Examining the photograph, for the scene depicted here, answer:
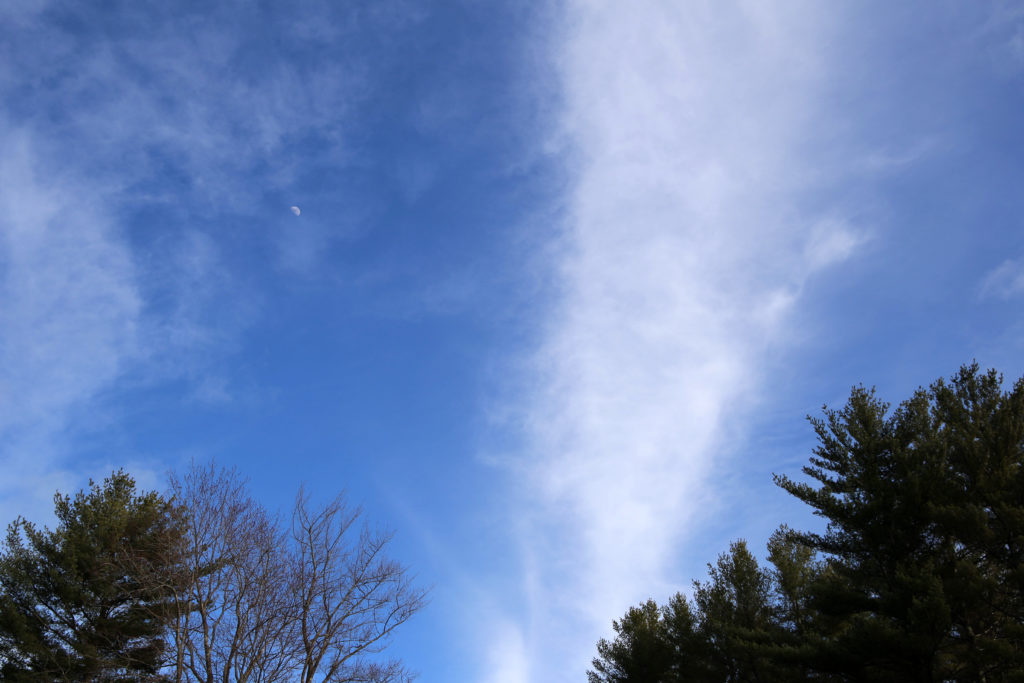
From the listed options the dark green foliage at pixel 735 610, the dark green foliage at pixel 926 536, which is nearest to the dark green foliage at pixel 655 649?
the dark green foliage at pixel 735 610

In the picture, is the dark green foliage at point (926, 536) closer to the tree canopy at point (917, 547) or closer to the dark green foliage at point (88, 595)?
the tree canopy at point (917, 547)

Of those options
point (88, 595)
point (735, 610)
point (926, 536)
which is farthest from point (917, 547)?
point (88, 595)

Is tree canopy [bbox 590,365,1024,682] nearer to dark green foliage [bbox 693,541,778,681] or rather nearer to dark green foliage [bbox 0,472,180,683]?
dark green foliage [bbox 693,541,778,681]

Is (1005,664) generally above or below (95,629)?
below

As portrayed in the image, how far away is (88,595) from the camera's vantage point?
2067 centimetres

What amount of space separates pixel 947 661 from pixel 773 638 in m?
4.27

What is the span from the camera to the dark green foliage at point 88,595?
18.5m

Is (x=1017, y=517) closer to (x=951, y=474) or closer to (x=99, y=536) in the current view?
(x=951, y=474)

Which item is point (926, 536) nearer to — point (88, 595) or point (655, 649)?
point (655, 649)

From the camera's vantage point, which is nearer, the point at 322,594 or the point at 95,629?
the point at 322,594

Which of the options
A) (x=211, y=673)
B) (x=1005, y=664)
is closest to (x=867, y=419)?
(x=1005, y=664)

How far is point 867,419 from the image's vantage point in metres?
19.8

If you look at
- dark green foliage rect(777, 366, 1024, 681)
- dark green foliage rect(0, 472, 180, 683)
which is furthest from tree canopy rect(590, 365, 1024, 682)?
dark green foliage rect(0, 472, 180, 683)

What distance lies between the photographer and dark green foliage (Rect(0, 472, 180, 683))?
1845cm
